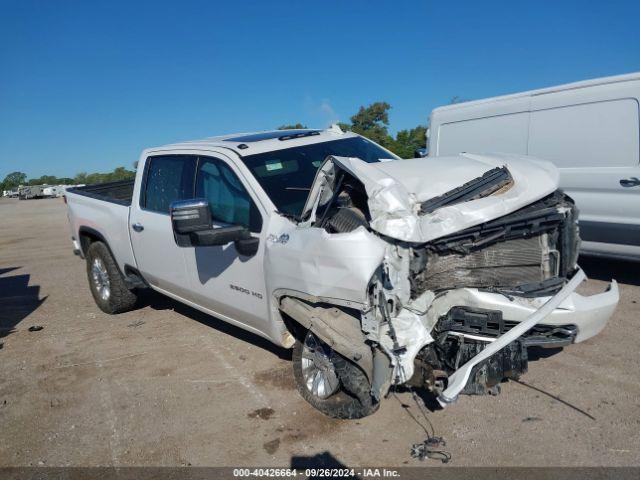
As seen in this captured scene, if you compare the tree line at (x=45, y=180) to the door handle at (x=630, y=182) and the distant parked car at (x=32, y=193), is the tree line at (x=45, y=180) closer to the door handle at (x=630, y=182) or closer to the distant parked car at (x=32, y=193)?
the distant parked car at (x=32, y=193)

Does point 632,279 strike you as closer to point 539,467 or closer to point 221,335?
point 539,467

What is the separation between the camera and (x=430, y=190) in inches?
120

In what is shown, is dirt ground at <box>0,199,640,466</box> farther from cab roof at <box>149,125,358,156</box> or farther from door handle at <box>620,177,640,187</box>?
cab roof at <box>149,125,358,156</box>

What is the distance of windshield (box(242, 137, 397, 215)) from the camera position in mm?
3779

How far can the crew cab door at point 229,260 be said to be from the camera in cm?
367

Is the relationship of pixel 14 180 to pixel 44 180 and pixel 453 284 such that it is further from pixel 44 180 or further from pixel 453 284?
pixel 453 284

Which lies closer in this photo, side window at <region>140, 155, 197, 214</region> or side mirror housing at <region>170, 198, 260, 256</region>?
side mirror housing at <region>170, 198, 260, 256</region>

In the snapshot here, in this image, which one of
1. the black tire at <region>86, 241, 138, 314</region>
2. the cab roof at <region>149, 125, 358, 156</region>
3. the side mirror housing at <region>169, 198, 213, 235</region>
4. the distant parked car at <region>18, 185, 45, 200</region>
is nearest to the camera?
the side mirror housing at <region>169, 198, 213, 235</region>

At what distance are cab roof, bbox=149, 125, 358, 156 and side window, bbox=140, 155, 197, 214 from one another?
0.44 feet

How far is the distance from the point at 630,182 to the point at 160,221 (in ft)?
15.6

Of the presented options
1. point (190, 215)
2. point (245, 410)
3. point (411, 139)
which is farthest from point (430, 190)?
point (411, 139)

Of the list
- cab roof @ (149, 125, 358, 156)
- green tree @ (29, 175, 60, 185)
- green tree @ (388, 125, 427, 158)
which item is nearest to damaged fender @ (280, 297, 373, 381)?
cab roof @ (149, 125, 358, 156)

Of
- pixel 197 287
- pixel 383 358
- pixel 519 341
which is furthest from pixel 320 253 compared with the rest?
pixel 197 287

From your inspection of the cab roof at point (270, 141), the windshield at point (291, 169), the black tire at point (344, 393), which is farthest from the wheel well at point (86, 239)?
the black tire at point (344, 393)
